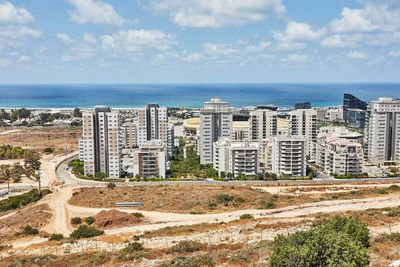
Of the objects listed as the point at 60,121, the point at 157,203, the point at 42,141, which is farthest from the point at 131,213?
the point at 60,121

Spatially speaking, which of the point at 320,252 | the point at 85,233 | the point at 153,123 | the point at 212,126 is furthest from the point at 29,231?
the point at 153,123

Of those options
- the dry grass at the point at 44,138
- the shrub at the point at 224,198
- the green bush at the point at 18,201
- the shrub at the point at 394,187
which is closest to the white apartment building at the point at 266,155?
the shrub at the point at 394,187

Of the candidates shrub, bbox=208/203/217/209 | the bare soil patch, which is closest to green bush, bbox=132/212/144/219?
the bare soil patch

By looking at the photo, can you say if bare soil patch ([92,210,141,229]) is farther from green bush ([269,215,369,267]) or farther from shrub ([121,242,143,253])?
green bush ([269,215,369,267])

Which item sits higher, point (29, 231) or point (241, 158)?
point (241, 158)

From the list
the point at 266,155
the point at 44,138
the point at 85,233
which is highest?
the point at 266,155

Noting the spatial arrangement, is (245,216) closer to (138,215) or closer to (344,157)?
(138,215)

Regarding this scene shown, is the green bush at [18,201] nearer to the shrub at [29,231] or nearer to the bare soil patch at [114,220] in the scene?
the shrub at [29,231]

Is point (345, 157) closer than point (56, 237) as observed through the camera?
No
